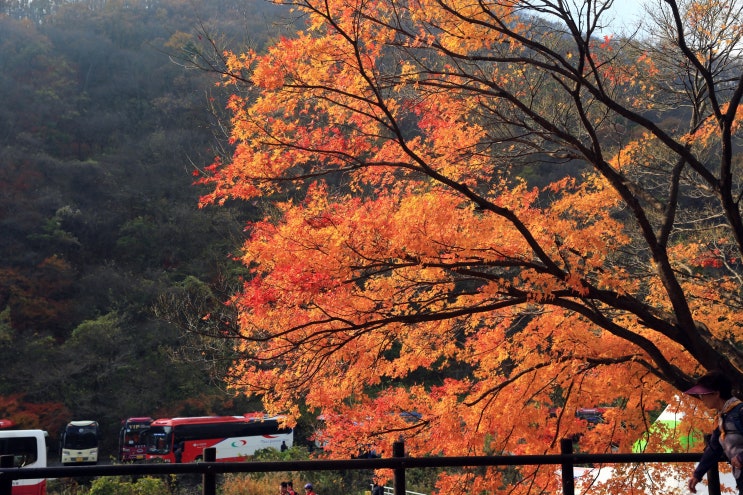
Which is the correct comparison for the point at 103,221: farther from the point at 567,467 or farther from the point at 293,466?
the point at 567,467

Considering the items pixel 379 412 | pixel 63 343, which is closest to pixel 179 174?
Answer: pixel 63 343

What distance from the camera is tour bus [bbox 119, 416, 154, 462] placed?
28.2m

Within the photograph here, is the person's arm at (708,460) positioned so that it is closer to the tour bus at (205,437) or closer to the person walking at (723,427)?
the person walking at (723,427)

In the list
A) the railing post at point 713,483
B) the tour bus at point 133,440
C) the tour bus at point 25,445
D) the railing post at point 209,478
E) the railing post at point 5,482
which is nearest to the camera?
the railing post at point 5,482

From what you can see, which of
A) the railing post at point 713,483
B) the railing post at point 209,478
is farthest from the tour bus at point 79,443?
the railing post at point 713,483

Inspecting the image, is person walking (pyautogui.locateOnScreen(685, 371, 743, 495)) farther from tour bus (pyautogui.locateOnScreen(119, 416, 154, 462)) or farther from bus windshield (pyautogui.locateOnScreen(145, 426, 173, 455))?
tour bus (pyautogui.locateOnScreen(119, 416, 154, 462))

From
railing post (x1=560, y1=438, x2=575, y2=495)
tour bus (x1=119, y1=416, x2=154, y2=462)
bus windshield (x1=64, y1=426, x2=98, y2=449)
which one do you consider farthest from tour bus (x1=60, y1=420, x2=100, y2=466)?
railing post (x1=560, y1=438, x2=575, y2=495)

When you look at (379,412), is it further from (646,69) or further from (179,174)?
(179,174)

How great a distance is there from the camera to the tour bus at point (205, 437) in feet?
92.1

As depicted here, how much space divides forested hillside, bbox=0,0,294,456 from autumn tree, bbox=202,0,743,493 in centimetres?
1311

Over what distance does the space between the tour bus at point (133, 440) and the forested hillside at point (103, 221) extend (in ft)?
6.59

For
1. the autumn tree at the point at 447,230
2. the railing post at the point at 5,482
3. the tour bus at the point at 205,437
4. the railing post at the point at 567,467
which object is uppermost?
the autumn tree at the point at 447,230

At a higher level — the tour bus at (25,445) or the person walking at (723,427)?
the person walking at (723,427)

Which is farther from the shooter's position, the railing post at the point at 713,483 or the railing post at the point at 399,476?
the railing post at the point at 713,483
